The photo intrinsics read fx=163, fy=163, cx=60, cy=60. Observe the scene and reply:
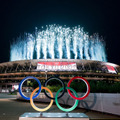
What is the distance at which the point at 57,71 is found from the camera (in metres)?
66.6

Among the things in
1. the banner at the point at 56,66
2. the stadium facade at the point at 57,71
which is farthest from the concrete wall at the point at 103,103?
the banner at the point at 56,66

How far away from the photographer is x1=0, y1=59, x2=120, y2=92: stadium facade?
6744 cm

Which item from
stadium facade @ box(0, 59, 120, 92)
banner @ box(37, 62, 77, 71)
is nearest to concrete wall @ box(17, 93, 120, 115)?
stadium facade @ box(0, 59, 120, 92)

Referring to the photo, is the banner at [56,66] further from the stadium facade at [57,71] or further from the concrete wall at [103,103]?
the concrete wall at [103,103]

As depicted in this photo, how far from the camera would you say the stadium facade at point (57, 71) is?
6744 centimetres

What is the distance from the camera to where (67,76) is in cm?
7012

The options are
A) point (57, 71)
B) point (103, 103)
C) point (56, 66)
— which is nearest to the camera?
point (103, 103)

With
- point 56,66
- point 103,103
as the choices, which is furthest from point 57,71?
point 103,103

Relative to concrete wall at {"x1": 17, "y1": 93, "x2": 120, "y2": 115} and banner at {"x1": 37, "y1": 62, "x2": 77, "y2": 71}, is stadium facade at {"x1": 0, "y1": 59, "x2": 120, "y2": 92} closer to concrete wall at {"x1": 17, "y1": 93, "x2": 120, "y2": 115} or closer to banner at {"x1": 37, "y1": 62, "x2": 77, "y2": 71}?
banner at {"x1": 37, "y1": 62, "x2": 77, "y2": 71}

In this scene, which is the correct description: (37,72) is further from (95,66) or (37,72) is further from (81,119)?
(81,119)

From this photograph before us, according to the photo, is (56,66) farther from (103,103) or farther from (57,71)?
(103,103)

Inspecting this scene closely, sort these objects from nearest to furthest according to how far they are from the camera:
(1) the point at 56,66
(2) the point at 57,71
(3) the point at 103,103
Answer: (3) the point at 103,103, (2) the point at 57,71, (1) the point at 56,66

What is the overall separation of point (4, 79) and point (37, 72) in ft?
57.1

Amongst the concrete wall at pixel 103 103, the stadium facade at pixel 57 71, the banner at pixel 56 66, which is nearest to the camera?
the concrete wall at pixel 103 103
